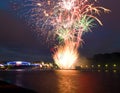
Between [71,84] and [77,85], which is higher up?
[71,84]

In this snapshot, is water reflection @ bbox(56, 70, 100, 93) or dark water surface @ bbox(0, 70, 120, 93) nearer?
water reflection @ bbox(56, 70, 100, 93)

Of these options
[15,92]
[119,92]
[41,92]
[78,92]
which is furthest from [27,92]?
[119,92]

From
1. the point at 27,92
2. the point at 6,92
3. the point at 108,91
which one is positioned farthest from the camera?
the point at 108,91

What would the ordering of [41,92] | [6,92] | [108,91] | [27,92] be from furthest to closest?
[108,91], [41,92], [27,92], [6,92]

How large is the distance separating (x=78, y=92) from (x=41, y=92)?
6.15 meters

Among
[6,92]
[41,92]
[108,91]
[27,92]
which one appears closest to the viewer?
[6,92]

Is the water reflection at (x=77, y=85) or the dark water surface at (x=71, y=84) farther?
the dark water surface at (x=71, y=84)

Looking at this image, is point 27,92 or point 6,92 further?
point 27,92

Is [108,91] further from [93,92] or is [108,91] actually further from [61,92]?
[61,92]

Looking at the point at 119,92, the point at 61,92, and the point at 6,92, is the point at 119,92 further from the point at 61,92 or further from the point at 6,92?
the point at 6,92

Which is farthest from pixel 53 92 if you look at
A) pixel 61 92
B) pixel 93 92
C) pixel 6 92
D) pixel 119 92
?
pixel 6 92

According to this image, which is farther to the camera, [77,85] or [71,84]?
[71,84]

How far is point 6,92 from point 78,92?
55.8 feet

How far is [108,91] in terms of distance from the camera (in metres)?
58.5
